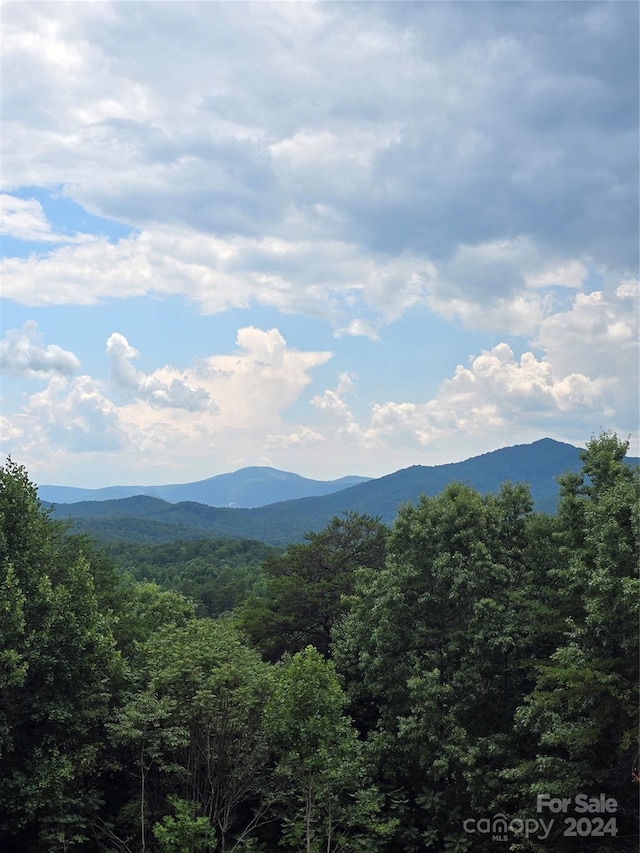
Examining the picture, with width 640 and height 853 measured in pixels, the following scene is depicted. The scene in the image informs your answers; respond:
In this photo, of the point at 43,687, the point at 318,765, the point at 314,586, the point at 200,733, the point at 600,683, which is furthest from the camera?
the point at 314,586

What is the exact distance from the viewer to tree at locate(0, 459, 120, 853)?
17.7m

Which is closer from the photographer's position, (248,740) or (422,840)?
(248,740)

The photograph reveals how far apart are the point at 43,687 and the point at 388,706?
420 inches

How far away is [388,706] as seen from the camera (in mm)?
22453

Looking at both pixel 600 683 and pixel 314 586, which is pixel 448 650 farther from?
pixel 314 586

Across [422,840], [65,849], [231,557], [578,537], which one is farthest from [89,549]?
[231,557]

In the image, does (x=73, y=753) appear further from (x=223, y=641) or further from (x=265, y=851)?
(x=265, y=851)

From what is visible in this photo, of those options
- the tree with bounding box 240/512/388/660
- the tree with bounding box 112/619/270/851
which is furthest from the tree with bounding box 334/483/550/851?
the tree with bounding box 240/512/388/660

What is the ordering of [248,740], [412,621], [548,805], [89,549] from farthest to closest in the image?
[89,549] → [412,621] → [248,740] → [548,805]

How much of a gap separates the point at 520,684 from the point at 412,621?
3.76m

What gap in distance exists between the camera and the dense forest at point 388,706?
1675cm

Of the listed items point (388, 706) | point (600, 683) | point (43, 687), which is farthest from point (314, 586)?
point (600, 683)

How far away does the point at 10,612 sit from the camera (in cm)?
1767

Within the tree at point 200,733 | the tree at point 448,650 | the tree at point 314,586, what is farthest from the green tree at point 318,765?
the tree at point 314,586
